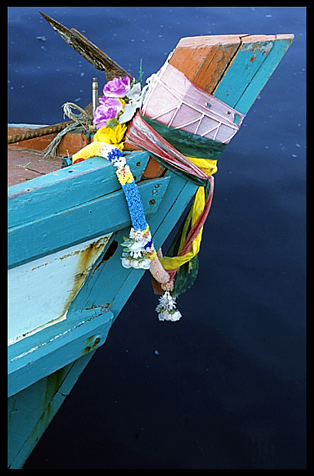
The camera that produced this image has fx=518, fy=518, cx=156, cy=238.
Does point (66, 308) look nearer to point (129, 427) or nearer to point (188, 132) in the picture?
point (188, 132)

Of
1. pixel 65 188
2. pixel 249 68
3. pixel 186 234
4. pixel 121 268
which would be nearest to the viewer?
pixel 65 188

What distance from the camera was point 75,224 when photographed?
4.49 ft

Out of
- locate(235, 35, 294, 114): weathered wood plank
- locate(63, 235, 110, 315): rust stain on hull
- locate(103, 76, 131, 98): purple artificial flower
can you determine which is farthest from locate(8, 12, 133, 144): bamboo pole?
locate(63, 235, 110, 315): rust stain on hull

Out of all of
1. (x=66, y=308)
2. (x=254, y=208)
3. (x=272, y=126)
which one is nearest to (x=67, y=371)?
(x=66, y=308)

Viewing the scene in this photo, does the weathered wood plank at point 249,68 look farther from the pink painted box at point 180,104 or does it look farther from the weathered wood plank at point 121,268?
the weathered wood plank at point 121,268

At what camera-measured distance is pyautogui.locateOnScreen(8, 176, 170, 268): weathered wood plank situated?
129 cm

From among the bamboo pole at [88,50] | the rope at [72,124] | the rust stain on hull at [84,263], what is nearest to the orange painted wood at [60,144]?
the rope at [72,124]

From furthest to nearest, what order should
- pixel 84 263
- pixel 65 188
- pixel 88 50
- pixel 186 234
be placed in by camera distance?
pixel 88 50 < pixel 186 234 < pixel 84 263 < pixel 65 188

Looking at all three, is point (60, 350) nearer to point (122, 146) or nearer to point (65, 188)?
point (65, 188)

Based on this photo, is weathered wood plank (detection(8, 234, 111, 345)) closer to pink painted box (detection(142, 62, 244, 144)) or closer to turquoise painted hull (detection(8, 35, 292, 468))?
turquoise painted hull (detection(8, 35, 292, 468))

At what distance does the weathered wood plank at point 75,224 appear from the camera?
129 cm

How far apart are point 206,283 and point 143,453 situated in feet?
4.03

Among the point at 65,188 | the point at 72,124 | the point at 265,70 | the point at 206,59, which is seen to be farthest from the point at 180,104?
the point at 72,124

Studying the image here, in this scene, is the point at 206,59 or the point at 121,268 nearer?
the point at 206,59
